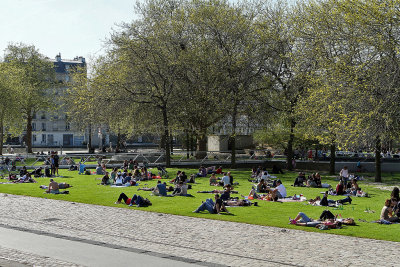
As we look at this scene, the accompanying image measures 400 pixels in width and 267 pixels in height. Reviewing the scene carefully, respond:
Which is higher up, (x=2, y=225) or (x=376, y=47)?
(x=376, y=47)

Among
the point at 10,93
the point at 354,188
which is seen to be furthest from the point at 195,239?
the point at 10,93

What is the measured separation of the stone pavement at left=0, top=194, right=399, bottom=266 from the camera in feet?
41.1

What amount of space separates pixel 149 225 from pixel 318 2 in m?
25.3

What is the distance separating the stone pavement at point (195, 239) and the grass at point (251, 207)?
0.96 meters

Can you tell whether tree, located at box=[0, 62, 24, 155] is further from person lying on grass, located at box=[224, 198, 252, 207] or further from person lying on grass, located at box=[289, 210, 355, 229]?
person lying on grass, located at box=[289, 210, 355, 229]

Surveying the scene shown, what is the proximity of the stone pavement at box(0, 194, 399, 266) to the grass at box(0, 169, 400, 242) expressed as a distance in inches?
Answer: 37.8

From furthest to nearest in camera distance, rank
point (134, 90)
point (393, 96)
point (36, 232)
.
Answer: point (134, 90) → point (393, 96) → point (36, 232)

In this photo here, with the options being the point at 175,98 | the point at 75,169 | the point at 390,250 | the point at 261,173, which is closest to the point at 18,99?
the point at 75,169

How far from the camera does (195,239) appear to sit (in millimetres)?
15219

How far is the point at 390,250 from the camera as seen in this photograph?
13.6 m

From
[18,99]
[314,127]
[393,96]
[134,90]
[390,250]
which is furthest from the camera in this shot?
[18,99]

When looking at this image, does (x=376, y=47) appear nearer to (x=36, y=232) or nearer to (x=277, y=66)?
(x=277, y=66)

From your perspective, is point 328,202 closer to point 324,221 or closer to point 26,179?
point 324,221

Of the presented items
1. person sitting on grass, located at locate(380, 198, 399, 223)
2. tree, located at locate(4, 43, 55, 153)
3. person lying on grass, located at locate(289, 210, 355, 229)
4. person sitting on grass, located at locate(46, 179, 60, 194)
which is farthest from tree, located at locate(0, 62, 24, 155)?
person sitting on grass, located at locate(380, 198, 399, 223)
